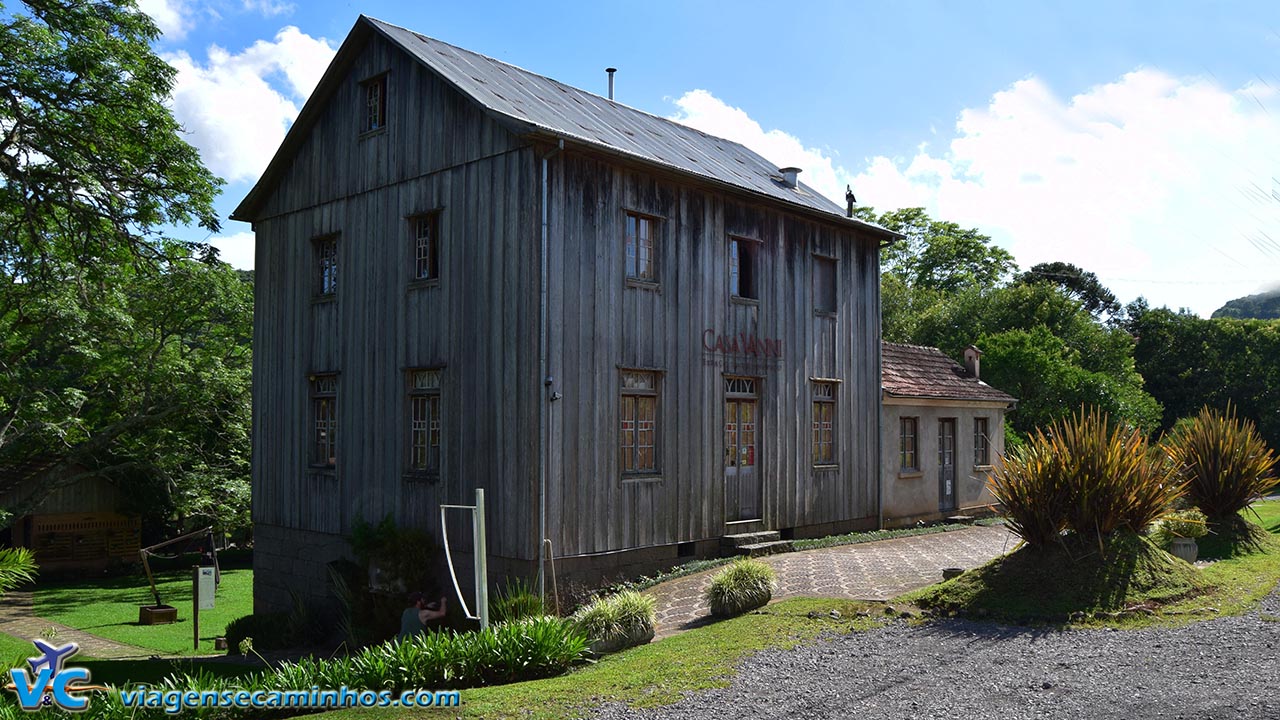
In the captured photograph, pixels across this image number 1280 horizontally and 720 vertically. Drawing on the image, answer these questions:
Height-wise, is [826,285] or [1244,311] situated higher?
[1244,311]

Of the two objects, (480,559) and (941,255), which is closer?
(480,559)

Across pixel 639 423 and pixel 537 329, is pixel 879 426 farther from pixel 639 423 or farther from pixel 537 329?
pixel 537 329

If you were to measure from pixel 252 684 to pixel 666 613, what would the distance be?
16.2 feet

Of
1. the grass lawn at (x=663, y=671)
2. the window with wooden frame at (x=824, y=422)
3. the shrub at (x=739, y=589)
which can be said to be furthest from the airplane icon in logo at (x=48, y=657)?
the window with wooden frame at (x=824, y=422)

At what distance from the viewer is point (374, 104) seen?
16.2 m

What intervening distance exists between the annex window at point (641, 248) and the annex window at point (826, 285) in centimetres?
440

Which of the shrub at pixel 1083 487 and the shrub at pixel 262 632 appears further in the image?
the shrub at pixel 262 632

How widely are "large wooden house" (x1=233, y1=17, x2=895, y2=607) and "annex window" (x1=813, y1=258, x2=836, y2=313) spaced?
5 centimetres

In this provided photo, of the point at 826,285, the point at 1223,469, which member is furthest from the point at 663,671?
the point at 826,285

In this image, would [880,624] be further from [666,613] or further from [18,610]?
[18,610]

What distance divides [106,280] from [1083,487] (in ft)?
61.1

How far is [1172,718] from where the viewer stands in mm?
6730

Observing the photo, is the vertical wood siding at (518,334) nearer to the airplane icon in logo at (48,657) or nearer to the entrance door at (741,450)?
the entrance door at (741,450)

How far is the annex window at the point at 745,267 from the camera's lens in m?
16.4
